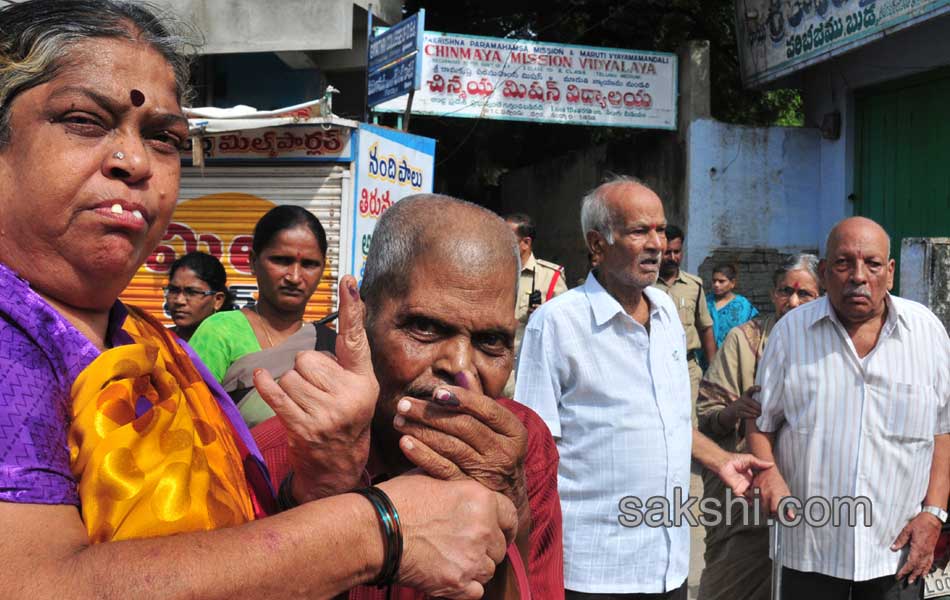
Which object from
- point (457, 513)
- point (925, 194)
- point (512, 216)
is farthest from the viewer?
point (925, 194)

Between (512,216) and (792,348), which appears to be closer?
(792,348)

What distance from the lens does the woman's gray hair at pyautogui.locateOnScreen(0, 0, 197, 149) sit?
1126 millimetres

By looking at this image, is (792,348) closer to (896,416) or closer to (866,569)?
(896,416)

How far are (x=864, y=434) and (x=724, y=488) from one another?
0.87 meters

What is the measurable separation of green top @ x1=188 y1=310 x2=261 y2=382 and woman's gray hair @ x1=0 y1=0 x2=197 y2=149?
7.50ft

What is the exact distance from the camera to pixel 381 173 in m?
9.09

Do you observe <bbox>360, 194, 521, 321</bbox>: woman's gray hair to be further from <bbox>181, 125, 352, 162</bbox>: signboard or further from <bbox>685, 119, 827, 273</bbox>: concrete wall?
<bbox>685, 119, 827, 273</bbox>: concrete wall

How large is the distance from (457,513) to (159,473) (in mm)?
424

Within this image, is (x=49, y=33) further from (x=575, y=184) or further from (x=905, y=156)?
(x=575, y=184)

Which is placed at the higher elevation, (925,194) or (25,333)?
(925,194)

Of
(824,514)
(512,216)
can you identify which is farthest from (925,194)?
(824,514)

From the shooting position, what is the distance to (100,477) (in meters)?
1.03

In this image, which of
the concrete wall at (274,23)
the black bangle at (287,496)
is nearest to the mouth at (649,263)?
the black bangle at (287,496)

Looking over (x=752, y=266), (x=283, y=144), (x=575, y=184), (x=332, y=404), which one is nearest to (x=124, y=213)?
(x=332, y=404)
